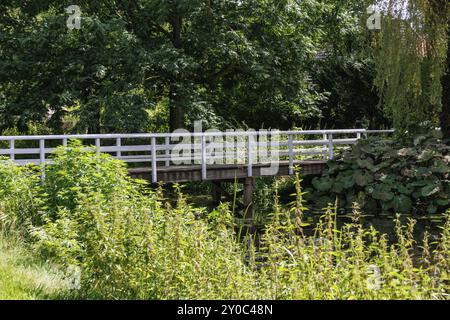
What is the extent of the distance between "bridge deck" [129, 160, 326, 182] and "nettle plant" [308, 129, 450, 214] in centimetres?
79

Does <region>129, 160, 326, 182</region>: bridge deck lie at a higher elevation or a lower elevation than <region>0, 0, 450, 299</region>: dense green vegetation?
lower

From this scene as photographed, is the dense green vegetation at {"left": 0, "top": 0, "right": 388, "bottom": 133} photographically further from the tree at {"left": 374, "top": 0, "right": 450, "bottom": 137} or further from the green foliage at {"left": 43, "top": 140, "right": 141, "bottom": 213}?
the green foliage at {"left": 43, "top": 140, "right": 141, "bottom": 213}

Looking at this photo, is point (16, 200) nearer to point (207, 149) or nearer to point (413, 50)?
point (207, 149)

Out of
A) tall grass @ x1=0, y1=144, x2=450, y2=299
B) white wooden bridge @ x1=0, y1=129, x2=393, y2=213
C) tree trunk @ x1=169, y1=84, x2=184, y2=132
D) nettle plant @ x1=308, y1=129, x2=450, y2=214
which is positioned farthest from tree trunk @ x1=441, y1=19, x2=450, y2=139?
tall grass @ x1=0, y1=144, x2=450, y2=299

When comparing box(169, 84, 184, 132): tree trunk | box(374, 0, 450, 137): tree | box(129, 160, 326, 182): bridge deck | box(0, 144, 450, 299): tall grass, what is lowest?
box(0, 144, 450, 299): tall grass

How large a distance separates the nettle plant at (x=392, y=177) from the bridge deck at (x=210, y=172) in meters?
0.79

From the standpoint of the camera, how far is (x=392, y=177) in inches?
658

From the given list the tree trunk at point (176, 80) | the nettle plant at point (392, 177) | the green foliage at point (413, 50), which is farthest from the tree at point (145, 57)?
the nettle plant at point (392, 177)

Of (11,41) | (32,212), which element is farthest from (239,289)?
(11,41)

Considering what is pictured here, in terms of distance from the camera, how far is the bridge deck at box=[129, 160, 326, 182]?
1489 centimetres

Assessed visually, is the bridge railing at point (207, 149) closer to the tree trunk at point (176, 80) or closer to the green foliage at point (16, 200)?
the tree trunk at point (176, 80)

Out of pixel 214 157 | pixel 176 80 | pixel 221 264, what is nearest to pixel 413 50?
pixel 214 157

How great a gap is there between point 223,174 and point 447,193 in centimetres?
487

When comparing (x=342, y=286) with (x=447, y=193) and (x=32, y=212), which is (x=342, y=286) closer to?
(x=32, y=212)
